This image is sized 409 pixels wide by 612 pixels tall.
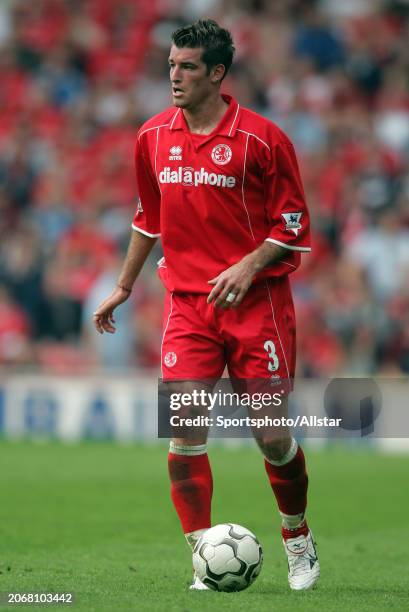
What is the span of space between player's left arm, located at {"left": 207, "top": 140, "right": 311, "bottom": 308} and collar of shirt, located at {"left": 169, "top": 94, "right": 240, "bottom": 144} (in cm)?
22

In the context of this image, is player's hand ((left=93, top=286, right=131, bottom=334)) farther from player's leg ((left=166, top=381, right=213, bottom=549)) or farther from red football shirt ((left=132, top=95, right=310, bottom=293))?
player's leg ((left=166, top=381, right=213, bottom=549))

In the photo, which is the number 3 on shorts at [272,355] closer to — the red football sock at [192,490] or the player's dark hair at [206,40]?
the red football sock at [192,490]

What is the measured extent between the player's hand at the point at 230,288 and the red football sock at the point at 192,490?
723mm

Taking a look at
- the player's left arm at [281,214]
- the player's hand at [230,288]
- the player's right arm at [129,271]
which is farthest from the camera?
the player's right arm at [129,271]

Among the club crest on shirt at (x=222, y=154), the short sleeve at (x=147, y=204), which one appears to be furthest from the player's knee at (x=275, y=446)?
the club crest on shirt at (x=222, y=154)

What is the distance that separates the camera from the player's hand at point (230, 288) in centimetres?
609

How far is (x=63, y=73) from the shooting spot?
64.2ft

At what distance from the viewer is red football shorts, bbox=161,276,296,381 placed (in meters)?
6.28

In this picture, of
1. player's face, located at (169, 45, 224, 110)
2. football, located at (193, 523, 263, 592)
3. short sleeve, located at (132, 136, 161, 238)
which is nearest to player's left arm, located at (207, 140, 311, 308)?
player's face, located at (169, 45, 224, 110)

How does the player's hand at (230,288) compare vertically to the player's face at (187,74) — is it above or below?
below

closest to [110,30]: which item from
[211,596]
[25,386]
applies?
[25,386]

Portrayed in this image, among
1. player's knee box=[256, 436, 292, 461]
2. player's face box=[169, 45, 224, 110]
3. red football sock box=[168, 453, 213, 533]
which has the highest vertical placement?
player's face box=[169, 45, 224, 110]

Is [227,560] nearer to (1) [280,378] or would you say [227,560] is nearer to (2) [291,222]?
(1) [280,378]

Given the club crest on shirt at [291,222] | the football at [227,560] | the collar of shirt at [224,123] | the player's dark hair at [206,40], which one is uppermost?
the player's dark hair at [206,40]
